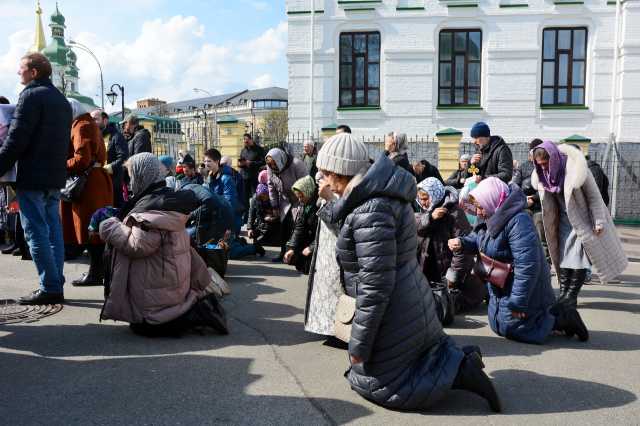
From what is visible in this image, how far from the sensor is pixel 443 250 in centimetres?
586

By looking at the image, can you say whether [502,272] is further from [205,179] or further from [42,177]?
[205,179]

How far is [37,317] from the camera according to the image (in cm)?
543

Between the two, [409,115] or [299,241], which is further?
[409,115]

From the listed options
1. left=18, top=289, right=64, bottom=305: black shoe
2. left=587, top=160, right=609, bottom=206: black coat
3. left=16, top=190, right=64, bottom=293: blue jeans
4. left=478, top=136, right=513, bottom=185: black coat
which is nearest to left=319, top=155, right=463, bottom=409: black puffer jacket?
left=16, top=190, right=64, bottom=293: blue jeans

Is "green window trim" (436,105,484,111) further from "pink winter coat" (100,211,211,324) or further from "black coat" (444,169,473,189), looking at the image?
"pink winter coat" (100,211,211,324)

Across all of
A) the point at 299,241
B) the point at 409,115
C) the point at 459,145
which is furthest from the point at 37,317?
the point at 409,115

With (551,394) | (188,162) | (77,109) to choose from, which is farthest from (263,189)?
(551,394)

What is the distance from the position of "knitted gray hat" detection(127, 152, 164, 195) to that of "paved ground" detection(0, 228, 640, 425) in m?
1.28

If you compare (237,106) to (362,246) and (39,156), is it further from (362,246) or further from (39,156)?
(362,246)

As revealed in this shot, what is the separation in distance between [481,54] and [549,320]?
14561 millimetres

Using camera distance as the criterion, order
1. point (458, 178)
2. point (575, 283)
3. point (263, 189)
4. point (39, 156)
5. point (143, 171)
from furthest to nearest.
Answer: point (458, 178) < point (263, 189) < point (575, 283) < point (39, 156) < point (143, 171)

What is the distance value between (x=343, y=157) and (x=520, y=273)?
2.06 metres

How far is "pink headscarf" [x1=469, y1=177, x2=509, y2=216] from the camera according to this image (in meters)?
5.04

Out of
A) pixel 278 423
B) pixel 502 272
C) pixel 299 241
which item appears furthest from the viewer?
pixel 299 241
